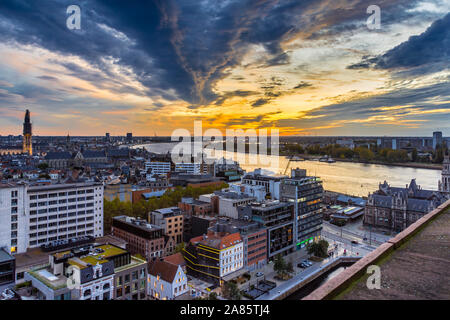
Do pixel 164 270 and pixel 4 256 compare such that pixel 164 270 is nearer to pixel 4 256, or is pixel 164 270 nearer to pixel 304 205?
pixel 4 256

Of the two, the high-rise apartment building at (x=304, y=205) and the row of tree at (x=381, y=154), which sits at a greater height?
the row of tree at (x=381, y=154)

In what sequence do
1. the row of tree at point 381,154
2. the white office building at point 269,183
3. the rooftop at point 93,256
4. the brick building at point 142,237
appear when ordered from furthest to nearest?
the row of tree at point 381,154 < the white office building at point 269,183 < the brick building at point 142,237 < the rooftop at point 93,256

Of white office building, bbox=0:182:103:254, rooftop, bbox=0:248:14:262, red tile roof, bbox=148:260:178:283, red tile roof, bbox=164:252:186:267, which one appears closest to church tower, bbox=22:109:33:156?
white office building, bbox=0:182:103:254

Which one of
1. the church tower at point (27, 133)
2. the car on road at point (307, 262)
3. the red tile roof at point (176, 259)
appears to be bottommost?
the car on road at point (307, 262)

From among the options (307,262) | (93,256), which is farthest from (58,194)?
(307,262)

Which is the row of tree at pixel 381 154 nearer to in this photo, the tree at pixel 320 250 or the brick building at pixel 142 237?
the tree at pixel 320 250

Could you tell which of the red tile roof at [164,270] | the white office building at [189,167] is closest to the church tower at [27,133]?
the white office building at [189,167]

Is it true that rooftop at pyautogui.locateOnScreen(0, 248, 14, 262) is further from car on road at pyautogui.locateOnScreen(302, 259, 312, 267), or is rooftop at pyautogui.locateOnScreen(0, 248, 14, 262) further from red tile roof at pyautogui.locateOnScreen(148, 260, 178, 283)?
car on road at pyautogui.locateOnScreen(302, 259, 312, 267)

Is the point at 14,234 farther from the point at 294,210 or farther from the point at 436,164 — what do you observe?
the point at 436,164

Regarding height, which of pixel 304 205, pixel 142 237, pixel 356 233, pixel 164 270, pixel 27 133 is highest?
pixel 27 133

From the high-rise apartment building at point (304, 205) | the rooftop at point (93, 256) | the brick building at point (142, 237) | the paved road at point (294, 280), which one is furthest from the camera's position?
the high-rise apartment building at point (304, 205)
